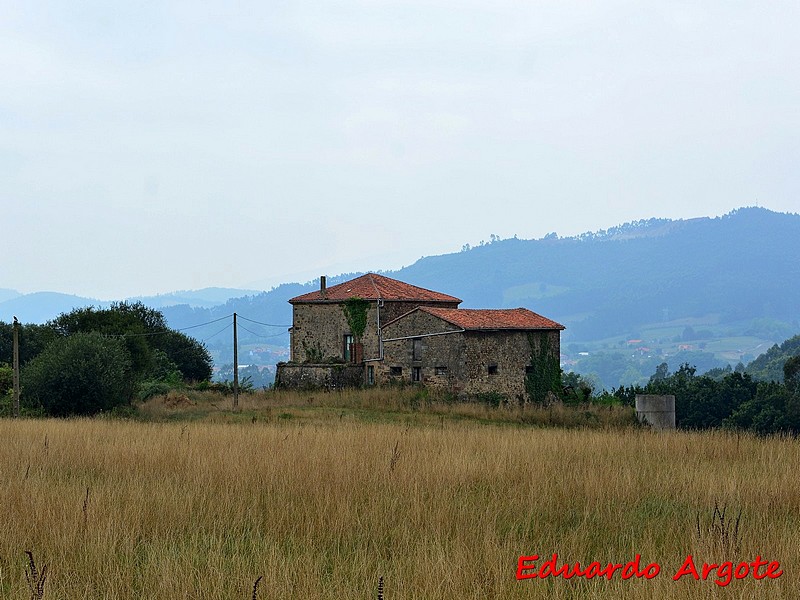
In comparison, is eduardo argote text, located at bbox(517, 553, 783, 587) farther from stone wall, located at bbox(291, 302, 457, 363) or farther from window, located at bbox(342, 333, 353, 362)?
window, located at bbox(342, 333, 353, 362)

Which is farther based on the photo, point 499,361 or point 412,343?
point 412,343

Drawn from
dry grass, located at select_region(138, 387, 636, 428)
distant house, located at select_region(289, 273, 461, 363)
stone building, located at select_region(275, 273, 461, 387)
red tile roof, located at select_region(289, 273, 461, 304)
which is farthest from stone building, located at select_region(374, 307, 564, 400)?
red tile roof, located at select_region(289, 273, 461, 304)

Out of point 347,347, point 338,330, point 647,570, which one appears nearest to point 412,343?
point 347,347

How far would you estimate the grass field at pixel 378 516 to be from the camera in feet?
20.9

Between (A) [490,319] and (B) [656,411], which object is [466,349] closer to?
(A) [490,319]

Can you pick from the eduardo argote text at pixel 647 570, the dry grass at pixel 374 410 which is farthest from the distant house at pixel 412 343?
the eduardo argote text at pixel 647 570

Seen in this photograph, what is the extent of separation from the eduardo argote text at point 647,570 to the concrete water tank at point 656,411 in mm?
16500

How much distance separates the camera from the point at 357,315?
144 feet

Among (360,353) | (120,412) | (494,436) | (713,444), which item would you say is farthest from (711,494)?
(360,353)

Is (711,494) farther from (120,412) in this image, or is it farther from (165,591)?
(120,412)

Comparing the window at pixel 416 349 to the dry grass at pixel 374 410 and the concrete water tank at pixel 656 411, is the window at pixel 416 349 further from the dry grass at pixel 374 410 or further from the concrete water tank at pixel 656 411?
the concrete water tank at pixel 656 411

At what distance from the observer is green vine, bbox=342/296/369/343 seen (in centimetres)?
4385

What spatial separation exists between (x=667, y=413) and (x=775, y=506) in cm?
1417

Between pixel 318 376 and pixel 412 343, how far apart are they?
495 centimetres
